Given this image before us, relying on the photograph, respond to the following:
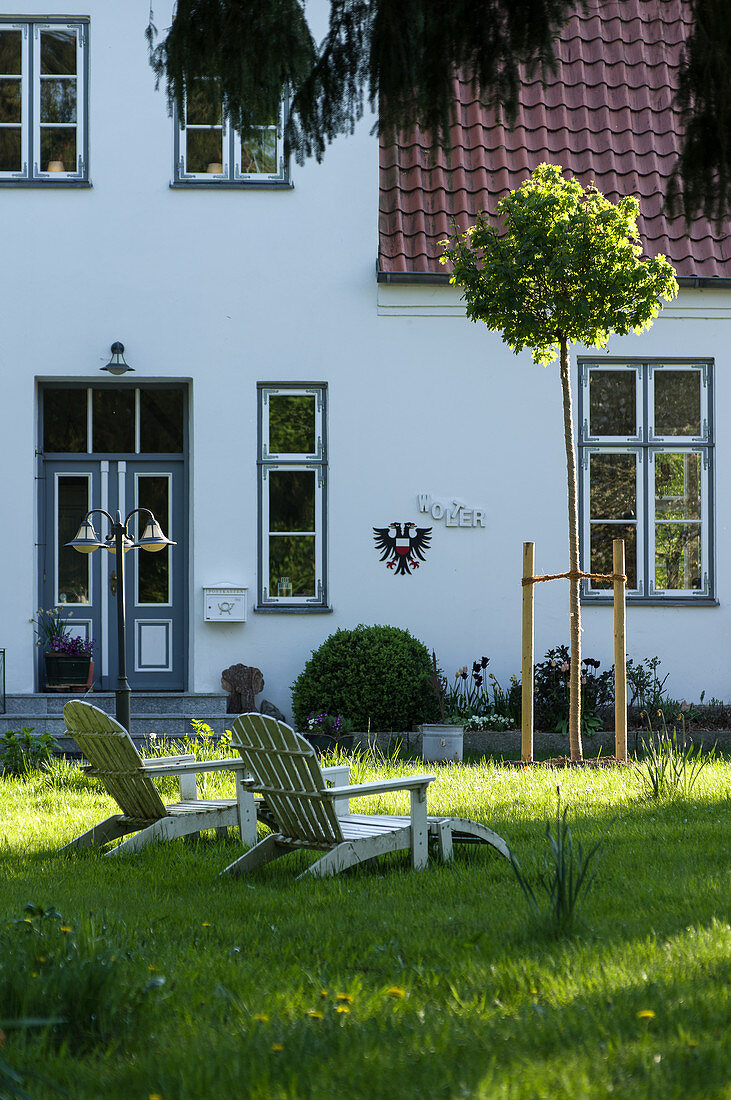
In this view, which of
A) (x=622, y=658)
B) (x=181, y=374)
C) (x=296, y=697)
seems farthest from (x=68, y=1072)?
(x=181, y=374)

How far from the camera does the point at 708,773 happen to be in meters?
8.43

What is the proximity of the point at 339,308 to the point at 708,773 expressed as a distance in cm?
632

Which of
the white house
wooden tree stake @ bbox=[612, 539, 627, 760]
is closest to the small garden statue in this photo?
the white house

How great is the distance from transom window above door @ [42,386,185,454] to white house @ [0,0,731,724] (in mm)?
50

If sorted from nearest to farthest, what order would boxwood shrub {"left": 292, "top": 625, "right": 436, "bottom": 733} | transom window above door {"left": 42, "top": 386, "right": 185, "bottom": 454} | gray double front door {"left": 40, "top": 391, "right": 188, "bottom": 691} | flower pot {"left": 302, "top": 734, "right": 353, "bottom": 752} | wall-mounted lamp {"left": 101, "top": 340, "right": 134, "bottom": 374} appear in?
flower pot {"left": 302, "top": 734, "right": 353, "bottom": 752}
boxwood shrub {"left": 292, "top": 625, "right": 436, "bottom": 733}
wall-mounted lamp {"left": 101, "top": 340, "right": 134, "bottom": 374}
gray double front door {"left": 40, "top": 391, "right": 188, "bottom": 691}
transom window above door {"left": 42, "top": 386, "right": 185, "bottom": 454}

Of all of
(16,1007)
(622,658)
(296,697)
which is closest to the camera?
(16,1007)

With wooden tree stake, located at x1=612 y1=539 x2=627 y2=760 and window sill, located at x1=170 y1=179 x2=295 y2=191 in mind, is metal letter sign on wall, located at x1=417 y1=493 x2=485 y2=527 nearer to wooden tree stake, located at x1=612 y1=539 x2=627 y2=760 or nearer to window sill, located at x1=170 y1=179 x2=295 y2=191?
wooden tree stake, located at x1=612 y1=539 x2=627 y2=760

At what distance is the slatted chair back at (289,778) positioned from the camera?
18.1ft

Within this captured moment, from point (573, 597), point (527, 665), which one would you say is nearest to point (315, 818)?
point (527, 665)

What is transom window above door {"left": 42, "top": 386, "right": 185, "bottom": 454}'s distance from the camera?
1260 cm

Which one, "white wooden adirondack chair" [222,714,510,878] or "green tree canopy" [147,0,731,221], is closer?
"green tree canopy" [147,0,731,221]

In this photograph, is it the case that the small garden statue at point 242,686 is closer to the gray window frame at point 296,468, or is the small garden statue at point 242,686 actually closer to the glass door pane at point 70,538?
the gray window frame at point 296,468

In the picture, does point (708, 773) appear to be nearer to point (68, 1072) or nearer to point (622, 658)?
point (622, 658)

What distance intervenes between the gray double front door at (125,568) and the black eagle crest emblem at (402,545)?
2177mm
